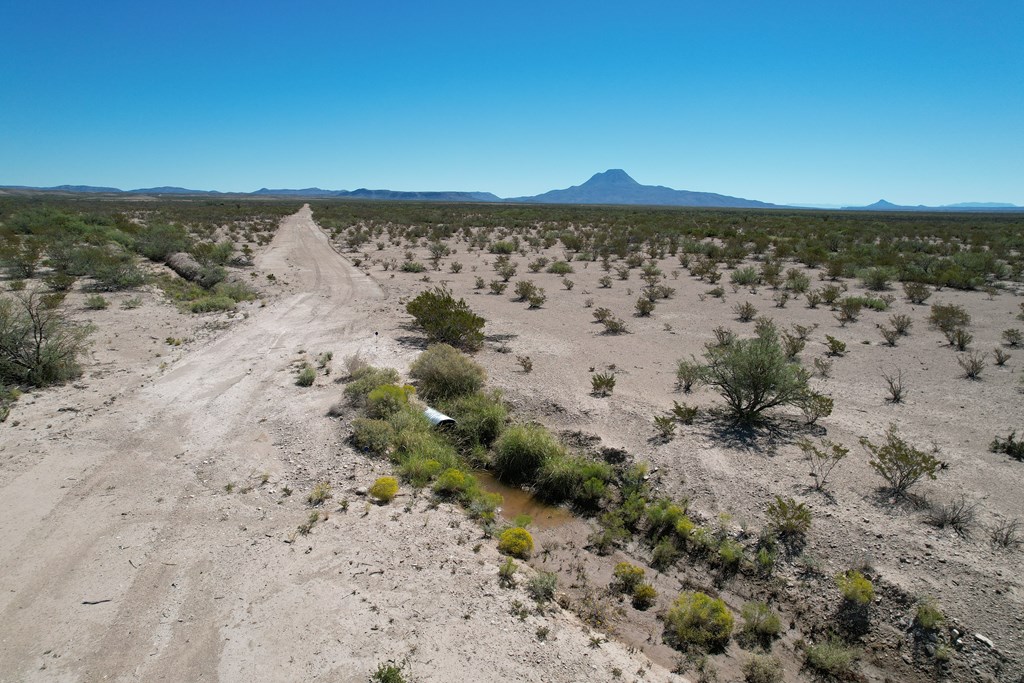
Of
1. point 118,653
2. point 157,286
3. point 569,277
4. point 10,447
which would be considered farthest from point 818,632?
point 157,286

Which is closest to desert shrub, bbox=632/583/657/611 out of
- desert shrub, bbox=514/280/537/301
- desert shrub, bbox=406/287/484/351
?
desert shrub, bbox=406/287/484/351

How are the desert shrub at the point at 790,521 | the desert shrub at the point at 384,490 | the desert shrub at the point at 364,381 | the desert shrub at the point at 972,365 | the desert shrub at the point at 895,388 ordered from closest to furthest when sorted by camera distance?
the desert shrub at the point at 790,521 → the desert shrub at the point at 384,490 → the desert shrub at the point at 364,381 → the desert shrub at the point at 895,388 → the desert shrub at the point at 972,365

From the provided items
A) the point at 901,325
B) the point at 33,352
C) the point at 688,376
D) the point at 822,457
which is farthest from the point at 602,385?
the point at 33,352

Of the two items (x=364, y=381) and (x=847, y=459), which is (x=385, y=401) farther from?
(x=847, y=459)

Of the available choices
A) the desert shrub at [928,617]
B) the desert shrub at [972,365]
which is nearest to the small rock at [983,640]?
the desert shrub at [928,617]

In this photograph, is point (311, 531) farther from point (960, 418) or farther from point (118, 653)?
point (960, 418)

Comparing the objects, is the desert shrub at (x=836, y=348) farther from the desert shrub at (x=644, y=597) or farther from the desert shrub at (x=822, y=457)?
the desert shrub at (x=644, y=597)
